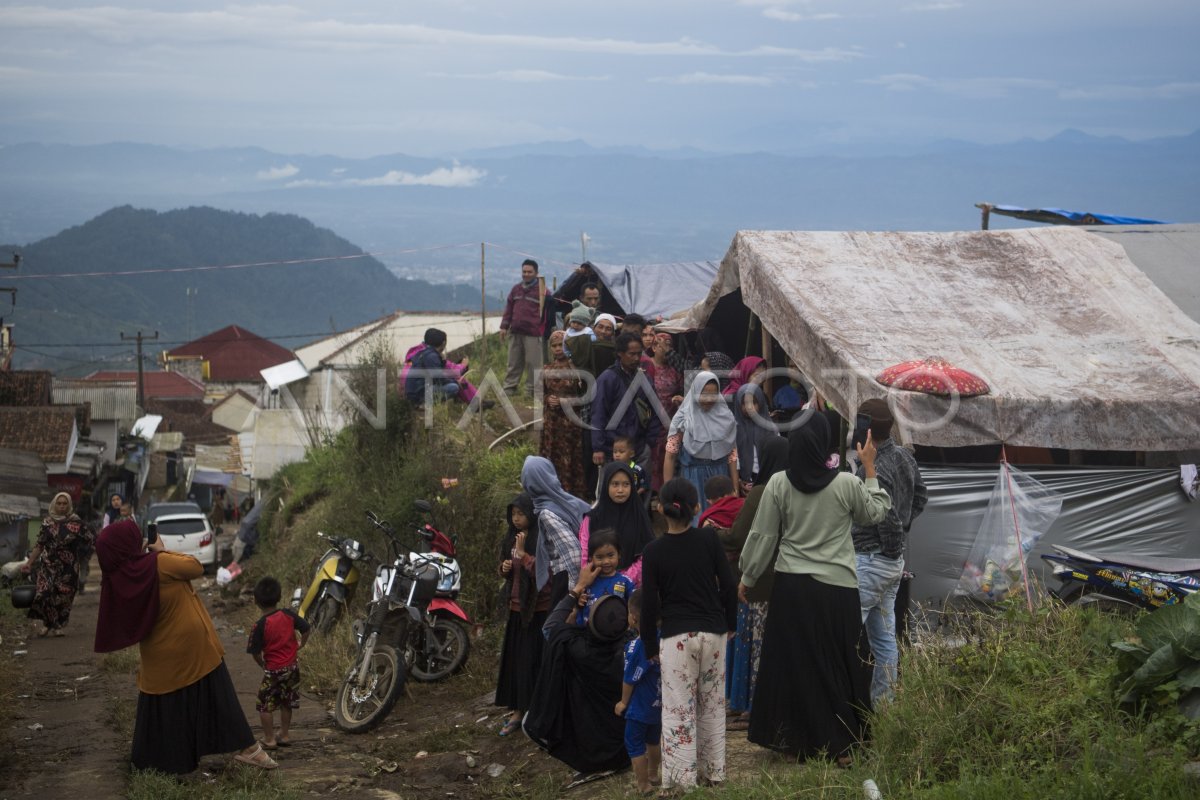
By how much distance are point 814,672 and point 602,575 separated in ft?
4.09

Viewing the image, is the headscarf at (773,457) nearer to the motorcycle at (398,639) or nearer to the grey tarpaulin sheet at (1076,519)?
the grey tarpaulin sheet at (1076,519)

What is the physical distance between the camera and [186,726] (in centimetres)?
683

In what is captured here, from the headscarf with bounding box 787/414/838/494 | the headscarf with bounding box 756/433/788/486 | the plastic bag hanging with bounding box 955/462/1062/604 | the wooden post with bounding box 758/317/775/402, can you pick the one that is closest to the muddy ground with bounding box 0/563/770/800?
the headscarf with bounding box 787/414/838/494

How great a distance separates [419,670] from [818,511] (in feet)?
15.3

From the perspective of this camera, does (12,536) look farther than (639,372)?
Yes

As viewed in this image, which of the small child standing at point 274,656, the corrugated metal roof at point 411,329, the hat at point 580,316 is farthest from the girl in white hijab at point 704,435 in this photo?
the corrugated metal roof at point 411,329

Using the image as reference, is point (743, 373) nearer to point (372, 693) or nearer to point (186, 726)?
point (372, 693)

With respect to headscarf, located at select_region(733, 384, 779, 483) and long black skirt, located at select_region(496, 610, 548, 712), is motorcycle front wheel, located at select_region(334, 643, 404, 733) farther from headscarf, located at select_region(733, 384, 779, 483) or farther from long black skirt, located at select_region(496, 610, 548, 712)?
headscarf, located at select_region(733, 384, 779, 483)

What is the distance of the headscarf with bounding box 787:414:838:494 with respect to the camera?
551 cm

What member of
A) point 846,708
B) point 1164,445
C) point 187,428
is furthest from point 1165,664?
point 187,428

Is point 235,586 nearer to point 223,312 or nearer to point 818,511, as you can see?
point 818,511

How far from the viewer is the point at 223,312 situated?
186m

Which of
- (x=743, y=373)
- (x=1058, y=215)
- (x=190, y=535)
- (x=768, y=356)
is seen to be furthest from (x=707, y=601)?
(x=190, y=535)

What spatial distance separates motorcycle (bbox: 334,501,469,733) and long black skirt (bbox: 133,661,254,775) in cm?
137
